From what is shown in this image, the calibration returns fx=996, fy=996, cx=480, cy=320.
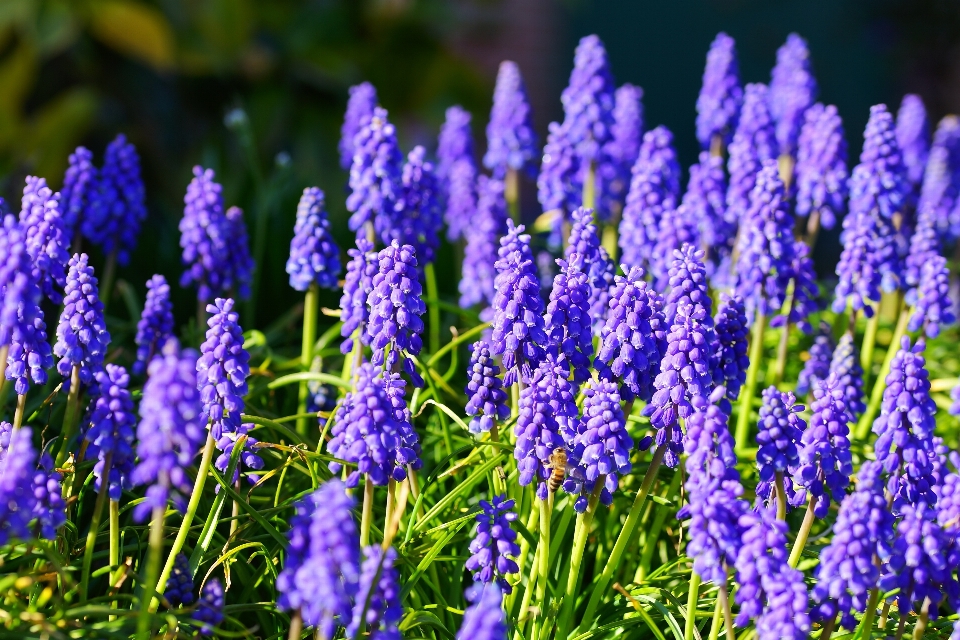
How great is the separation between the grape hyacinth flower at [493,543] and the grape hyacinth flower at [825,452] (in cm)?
98

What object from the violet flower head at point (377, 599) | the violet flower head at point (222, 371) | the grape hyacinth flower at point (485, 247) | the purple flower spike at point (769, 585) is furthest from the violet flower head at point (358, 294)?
the purple flower spike at point (769, 585)

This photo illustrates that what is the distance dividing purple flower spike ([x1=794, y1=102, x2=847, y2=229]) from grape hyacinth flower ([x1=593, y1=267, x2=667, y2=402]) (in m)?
2.09

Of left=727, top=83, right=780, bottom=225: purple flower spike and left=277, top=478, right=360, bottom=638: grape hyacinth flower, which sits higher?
left=727, top=83, right=780, bottom=225: purple flower spike

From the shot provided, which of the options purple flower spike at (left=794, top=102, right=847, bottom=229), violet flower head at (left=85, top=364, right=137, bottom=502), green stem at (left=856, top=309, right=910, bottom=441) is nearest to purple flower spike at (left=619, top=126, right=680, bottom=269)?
purple flower spike at (left=794, top=102, right=847, bottom=229)

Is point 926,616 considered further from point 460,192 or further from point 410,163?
point 460,192

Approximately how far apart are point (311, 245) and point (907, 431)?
2.55m

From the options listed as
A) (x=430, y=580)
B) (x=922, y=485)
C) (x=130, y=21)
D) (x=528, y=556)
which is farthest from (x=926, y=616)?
(x=130, y=21)

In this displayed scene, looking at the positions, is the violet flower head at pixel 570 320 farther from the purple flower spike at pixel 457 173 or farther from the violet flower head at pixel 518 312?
the purple flower spike at pixel 457 173

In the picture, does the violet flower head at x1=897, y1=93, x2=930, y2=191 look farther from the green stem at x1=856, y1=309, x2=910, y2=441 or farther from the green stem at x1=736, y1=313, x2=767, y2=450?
the green stem at x1=736, y1=313, x2=767, y2=450

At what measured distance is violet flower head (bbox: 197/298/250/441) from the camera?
3389 mm

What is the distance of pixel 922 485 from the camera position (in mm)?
3371

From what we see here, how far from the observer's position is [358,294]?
388cm

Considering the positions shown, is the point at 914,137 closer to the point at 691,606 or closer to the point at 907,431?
the point at 907,431

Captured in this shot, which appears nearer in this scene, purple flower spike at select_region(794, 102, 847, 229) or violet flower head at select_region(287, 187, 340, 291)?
violet flower head at select_region(287, 187, 340, 291)
